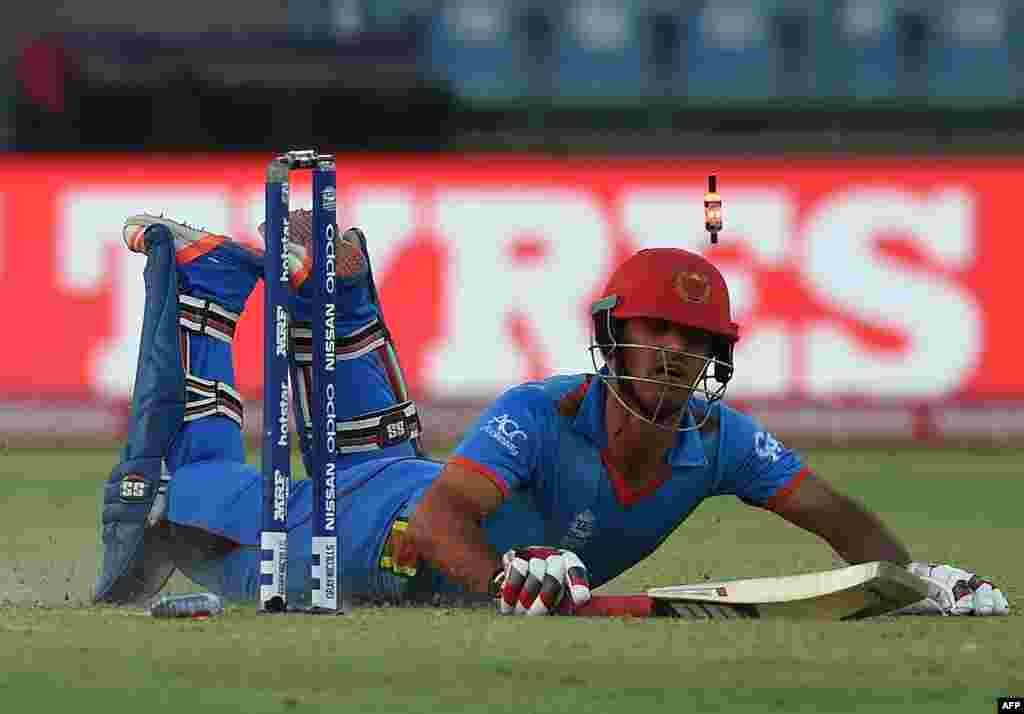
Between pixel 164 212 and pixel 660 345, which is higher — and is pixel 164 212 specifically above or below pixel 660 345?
above

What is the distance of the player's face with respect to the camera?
5684 mm

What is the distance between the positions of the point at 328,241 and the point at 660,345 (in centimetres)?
84

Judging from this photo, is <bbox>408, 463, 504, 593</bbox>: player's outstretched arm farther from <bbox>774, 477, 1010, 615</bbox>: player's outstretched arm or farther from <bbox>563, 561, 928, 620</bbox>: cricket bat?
<bbox>774, 477, 1010, 615</bbox>: player's outstretched arm

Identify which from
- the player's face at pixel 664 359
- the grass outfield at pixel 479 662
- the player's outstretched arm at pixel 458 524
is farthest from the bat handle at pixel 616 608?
the player's face at pixel 664 359

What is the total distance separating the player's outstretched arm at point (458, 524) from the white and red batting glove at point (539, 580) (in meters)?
0.07

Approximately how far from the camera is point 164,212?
13.8m

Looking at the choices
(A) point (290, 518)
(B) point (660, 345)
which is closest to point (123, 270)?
(A) point (290, 518)

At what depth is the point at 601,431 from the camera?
19.1ft

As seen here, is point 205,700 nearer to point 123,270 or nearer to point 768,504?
point 768,504

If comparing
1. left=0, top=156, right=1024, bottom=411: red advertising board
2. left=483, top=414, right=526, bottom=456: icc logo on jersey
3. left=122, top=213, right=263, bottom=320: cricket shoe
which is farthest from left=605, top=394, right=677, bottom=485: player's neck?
left=0, top=156, right=1024, bottom=411: red advertising board

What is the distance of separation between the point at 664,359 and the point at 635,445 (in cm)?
26

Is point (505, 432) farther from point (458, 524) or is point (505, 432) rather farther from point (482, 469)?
point (458, 524)

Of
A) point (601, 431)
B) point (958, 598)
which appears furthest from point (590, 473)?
point (958, 598)

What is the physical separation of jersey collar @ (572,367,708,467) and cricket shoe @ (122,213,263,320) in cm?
148
